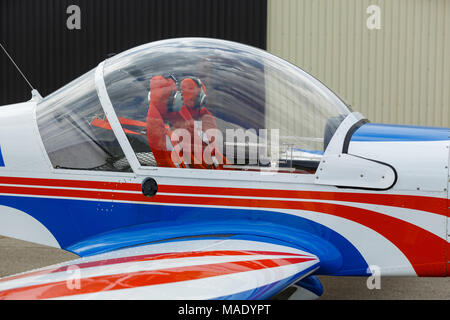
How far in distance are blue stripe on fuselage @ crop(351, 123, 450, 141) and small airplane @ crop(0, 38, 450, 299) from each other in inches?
0.4

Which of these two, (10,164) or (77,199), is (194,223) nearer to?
(77,199)

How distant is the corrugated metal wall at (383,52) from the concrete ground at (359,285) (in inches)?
210

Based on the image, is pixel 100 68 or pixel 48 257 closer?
pixel 100 68

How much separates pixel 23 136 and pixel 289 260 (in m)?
1.87

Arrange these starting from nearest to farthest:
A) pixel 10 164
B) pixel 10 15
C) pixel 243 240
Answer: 1. pixel 243 240
2. pixel 10 164
3. pixel 10 15

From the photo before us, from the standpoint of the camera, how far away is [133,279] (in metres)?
2.26

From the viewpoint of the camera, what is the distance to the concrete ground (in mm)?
3943

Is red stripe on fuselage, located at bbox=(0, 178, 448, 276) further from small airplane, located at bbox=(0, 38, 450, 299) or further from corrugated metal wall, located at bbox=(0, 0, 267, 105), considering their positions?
corrugated metal wall, located at bbox=(0, 0, 267, 105)

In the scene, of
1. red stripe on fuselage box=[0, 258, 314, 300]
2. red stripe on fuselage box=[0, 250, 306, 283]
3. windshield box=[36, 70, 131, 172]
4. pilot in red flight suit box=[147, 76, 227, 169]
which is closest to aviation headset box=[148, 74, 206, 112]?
pilot in red flight suit box=[147, 76, 227, 169]

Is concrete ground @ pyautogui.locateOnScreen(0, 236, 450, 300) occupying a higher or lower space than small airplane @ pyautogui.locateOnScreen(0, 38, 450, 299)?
lower

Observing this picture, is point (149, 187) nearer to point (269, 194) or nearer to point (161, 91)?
point (161, 91)

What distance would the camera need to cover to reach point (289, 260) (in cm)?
259

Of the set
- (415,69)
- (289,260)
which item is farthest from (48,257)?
(415,69)

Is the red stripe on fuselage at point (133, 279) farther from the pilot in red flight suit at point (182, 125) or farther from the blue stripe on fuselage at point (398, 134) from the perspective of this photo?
the blue stripe on fuselage at point (398, 134)
